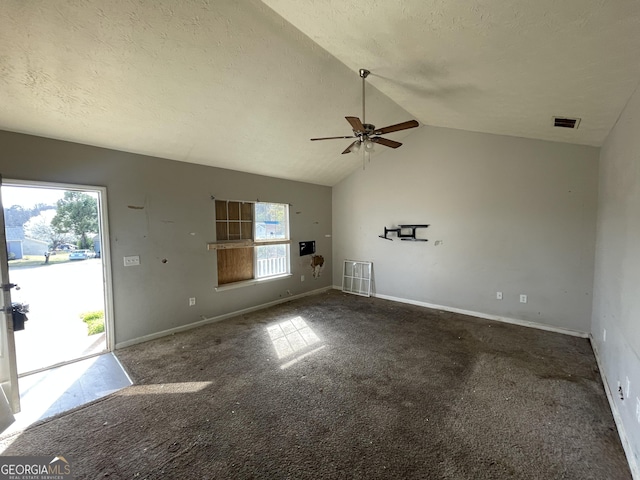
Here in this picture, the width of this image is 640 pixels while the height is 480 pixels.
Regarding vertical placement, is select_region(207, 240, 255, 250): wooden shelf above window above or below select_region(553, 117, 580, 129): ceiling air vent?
below

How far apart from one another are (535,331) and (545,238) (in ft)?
4.39

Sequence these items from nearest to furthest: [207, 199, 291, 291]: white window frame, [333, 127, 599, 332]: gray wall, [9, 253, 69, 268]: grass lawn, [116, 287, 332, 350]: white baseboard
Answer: [9, 253, 69, 268]: grass lawn
[116, 287, 332, 350]: white baseboard
[333, 127, 599, 332]: gray wall
[207, 199, 291, 291]: white window frame

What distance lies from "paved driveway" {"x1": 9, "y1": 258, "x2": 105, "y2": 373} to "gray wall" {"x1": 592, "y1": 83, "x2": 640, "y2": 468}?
5006 millimetres

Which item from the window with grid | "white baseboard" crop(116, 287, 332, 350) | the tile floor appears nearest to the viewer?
the tile floor

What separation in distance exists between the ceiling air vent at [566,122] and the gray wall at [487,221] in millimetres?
841

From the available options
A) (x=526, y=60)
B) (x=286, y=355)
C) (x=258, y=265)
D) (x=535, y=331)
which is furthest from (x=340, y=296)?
(x=526, y=60)

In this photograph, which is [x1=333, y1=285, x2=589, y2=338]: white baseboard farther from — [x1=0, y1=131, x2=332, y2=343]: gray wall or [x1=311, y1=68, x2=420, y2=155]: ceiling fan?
[x1=311, y1=68, x2=420, y2=155]: ceiling fan

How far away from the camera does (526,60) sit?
1946mm

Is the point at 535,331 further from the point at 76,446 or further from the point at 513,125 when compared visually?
the point at 76,446

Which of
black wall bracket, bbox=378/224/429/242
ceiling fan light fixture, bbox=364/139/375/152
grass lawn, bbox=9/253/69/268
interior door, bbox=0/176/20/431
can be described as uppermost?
ceiling fan light fixture, bbox=364/139/375/152

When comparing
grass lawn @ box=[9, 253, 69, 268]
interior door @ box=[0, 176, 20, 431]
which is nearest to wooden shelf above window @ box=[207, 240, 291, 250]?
grass lawn @ box=[9, 253, 69, 268]

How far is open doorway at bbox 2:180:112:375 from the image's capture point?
2.90m

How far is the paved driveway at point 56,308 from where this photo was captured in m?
3.10

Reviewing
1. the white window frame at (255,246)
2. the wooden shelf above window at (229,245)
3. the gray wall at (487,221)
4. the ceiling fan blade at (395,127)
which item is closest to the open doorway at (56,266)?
the wooden shelf above window at (229,245)
